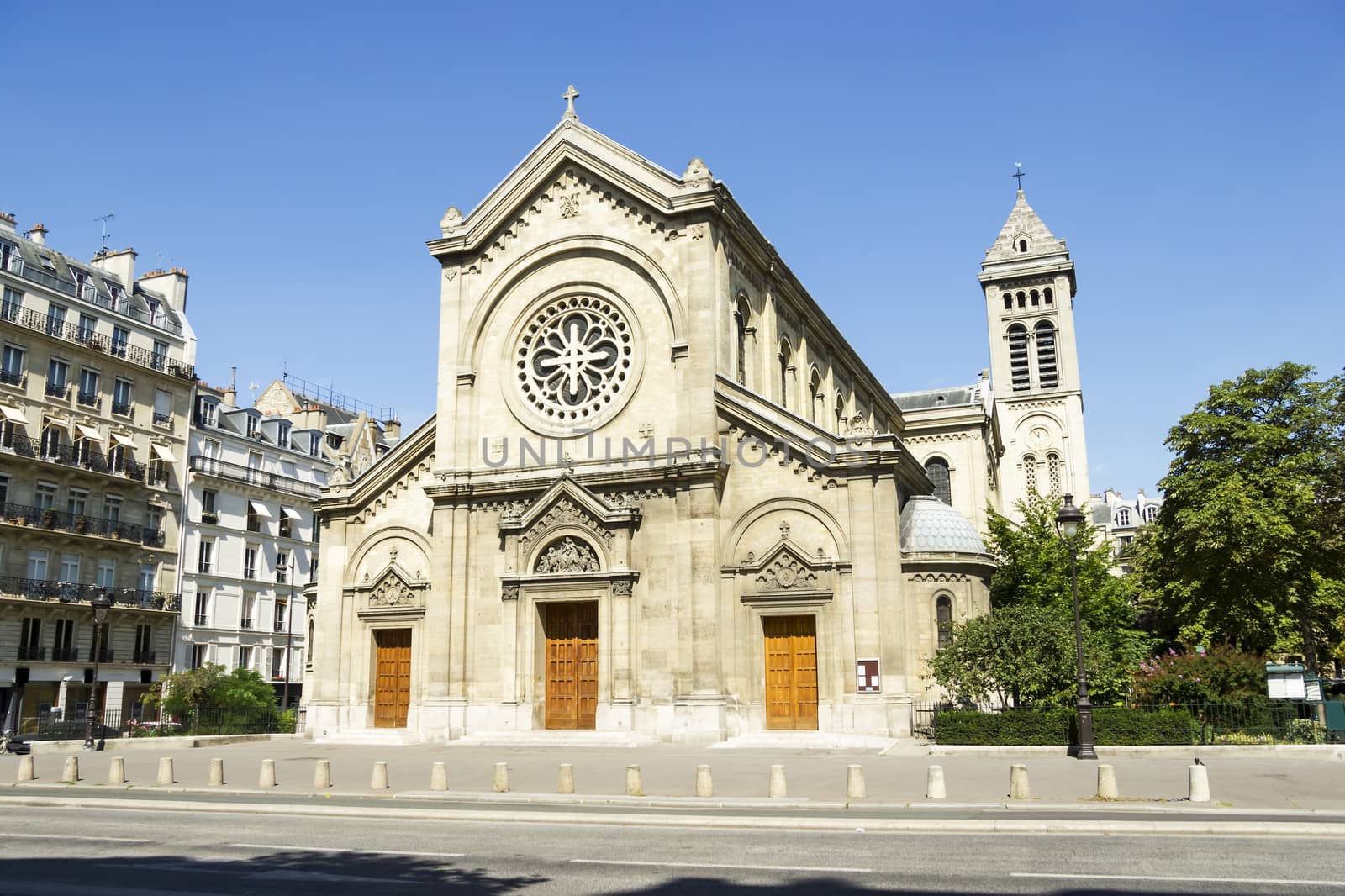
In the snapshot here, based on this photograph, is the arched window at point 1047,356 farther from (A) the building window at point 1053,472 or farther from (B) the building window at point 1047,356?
(A) the building window at point 1053,472

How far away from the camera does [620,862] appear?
12.1 meters

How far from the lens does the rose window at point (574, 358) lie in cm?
3453

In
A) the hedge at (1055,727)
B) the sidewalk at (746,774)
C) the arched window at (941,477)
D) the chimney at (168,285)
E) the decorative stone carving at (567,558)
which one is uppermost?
the chimney at (168,285)

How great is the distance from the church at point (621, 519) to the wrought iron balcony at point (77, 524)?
16208 millimetres

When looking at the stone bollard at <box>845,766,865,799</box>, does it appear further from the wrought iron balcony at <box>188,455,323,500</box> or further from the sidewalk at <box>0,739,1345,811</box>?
the wrought iron balcony at <box>188,455,323,500</box>

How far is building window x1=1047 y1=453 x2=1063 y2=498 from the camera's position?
75875 mm

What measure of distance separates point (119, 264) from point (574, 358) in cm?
3149

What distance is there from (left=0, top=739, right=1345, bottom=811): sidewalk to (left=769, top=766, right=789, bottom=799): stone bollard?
0.68ft

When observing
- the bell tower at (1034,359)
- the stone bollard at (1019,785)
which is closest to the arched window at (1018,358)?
the bell tower at (1034,359)

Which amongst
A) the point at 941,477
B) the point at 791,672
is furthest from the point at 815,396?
the point at 791,672

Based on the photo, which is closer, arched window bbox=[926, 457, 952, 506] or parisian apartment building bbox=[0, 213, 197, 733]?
parisian apartment building bbox=[0, 213, 197, 733]

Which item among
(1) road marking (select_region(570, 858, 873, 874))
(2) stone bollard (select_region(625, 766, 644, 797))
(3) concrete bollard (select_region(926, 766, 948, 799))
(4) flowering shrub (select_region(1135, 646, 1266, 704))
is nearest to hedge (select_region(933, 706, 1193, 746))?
(4) flowering shrub (select_region(1135, 646, 1266, 704))

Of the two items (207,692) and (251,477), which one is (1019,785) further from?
(251,477)

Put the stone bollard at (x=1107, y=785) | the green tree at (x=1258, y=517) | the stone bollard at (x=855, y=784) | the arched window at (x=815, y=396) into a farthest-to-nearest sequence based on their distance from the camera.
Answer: the arched window at (x=815, y=396), the green tree at (x=1258, y=517), the stone bollard at (x=855, y=784), the stone bollard at (x=1107, y=785)
